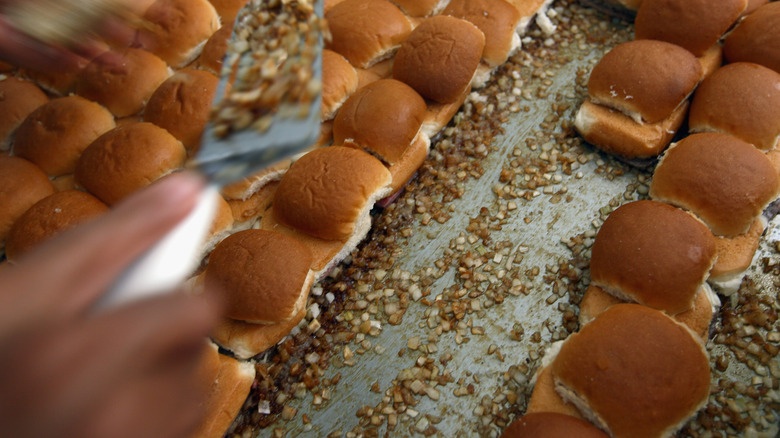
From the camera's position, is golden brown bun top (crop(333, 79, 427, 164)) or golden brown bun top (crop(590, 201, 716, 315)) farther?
golden brown bun top (crop(333, 79, 427, 164))

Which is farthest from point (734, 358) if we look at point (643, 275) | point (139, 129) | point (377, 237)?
→ point (139, 129)

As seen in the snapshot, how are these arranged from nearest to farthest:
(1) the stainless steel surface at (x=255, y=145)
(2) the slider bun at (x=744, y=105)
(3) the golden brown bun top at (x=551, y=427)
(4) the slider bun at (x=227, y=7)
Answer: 1. (1) the stainless steel surface at (x=255, y=145)
2. (3) the golden brown bun top at (x=551, y=427)
3. (2) the slider bun at (x=744, y=105)
4. (4) the slider bun at (x=227, y=7)

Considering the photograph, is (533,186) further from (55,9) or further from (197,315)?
(55,9)

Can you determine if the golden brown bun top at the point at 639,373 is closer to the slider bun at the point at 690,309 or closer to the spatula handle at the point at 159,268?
the slider bun at the point at 690,309

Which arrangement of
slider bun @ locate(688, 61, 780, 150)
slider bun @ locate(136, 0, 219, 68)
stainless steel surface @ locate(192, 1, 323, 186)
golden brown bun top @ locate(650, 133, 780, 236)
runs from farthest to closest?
slider bun @ locate(136, 0, 219, 68)
slider bun @ locate(688, 61, 780, 150)
golden brown bun top @ locate(650, 133, 780, 236)
stainless steel surface @ locate(192, 1, 323, 186)

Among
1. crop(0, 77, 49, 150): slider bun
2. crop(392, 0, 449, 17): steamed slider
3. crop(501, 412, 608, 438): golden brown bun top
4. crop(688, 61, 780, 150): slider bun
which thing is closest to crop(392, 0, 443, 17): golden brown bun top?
crop(392, 0, 449, 17): steamed slider

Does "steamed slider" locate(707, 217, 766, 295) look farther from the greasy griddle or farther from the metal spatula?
the metal spatula

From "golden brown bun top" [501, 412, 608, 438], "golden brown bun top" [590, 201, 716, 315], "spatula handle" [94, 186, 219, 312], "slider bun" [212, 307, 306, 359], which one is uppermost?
"spatula handle" [94, 186, 219, 312]

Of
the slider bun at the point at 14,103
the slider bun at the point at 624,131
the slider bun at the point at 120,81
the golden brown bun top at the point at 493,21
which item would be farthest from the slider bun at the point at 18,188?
the slider bun at the point at 624,131
